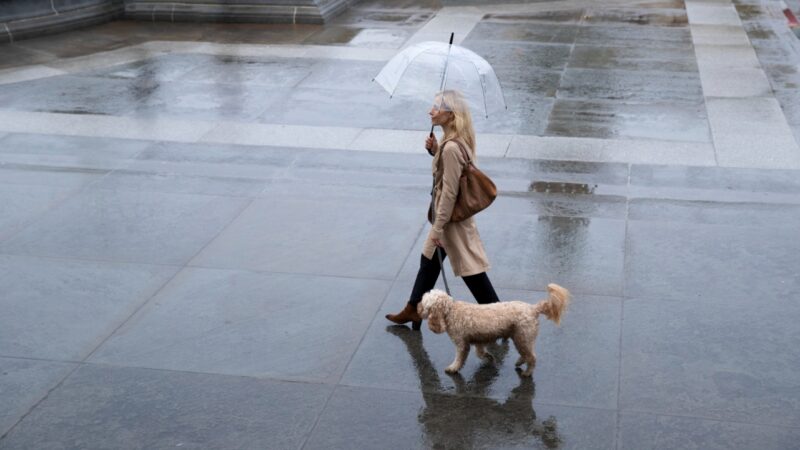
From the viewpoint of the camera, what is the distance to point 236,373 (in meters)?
6.38

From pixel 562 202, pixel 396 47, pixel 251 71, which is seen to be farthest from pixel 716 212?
pixel 396 47

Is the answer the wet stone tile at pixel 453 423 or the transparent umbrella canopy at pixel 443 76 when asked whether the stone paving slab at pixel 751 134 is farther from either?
the wet stone tile at pixel 453 423

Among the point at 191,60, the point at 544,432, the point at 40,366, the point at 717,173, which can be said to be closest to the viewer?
the point at 544,432

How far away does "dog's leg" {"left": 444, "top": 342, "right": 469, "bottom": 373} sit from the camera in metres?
6.22

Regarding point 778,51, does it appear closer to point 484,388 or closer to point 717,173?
point 717,173

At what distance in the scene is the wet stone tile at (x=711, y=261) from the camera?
293 inches

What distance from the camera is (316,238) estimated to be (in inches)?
338

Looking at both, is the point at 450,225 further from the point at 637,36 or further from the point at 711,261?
the point at 637,36

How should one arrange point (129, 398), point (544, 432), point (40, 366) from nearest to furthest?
point (544, 432)
point (129, 398)
point (40, 366)

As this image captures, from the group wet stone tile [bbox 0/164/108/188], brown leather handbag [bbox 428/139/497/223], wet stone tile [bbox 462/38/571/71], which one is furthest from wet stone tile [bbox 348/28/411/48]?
brown leather handbag [bbox 428/139/497/223]

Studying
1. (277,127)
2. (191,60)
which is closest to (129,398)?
(277,127)

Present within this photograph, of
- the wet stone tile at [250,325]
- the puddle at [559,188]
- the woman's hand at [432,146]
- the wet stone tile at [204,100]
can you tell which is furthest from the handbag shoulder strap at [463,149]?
the wet stone tile at [204,100]

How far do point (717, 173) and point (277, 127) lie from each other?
16.5ft

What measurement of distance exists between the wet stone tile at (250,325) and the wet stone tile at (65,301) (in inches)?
6.5
